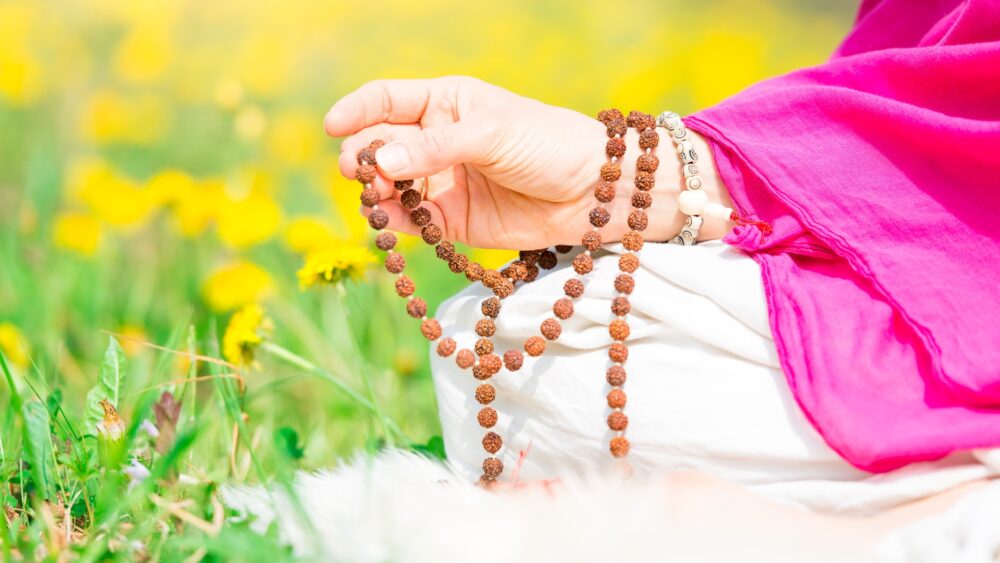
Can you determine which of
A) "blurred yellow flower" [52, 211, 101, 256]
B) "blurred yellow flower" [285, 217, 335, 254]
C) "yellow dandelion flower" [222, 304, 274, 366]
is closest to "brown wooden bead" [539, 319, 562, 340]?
"yellow dandelion flower" [222, 304, 274, 366]

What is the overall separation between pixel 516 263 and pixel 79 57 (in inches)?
97.0

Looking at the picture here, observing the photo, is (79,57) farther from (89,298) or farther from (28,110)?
(89,298)

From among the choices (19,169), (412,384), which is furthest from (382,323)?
(19,169)

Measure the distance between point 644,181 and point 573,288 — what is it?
0.52ft

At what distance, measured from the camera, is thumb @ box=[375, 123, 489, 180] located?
101cm

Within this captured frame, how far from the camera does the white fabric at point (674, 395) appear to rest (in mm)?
904

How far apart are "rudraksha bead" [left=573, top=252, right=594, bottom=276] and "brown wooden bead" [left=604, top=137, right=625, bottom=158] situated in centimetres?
13

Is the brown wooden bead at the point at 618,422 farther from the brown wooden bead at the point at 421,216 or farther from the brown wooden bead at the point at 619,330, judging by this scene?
the brown wooden bead at the point at 421,216

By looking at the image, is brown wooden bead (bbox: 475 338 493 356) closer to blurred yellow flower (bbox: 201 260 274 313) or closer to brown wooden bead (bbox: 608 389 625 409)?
brown wooden bead (bbox: 608 389 625 409)

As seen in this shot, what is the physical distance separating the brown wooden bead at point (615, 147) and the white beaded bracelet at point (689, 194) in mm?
72

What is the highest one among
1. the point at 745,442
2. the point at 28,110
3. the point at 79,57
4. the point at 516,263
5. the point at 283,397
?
the point at 79,57

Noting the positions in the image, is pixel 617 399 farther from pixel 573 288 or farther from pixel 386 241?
pixel 386 241

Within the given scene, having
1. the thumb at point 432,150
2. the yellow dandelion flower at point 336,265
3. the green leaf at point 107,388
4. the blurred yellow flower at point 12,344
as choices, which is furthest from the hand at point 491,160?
the blurred yellow flower at point 12,344

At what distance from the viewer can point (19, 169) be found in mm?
2781
